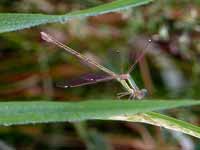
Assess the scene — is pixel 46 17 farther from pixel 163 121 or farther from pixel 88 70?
pixel 88 70

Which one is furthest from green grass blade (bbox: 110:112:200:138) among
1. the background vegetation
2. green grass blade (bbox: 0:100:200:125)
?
the background vegetation

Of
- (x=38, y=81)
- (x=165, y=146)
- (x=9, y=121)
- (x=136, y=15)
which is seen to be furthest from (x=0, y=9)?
(x=9, y=121)

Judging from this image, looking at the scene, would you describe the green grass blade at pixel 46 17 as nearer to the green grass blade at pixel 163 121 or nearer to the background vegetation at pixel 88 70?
the green grass blade at pixel 163 121

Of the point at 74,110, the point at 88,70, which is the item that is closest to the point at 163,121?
the point at 74,110

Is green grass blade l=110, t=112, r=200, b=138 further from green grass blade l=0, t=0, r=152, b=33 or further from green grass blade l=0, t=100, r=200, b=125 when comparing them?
green grass blade l=0, t=0, r=152, b=33

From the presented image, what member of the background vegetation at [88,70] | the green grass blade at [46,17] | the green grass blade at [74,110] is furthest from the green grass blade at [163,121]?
the background vegetation at [88,70]

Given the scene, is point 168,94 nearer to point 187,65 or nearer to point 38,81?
point 187,65
